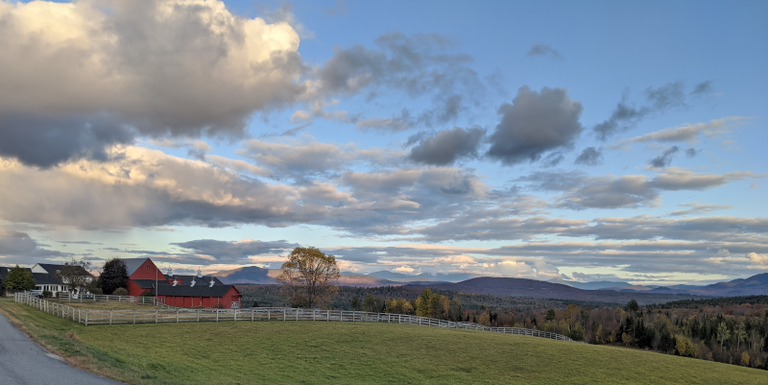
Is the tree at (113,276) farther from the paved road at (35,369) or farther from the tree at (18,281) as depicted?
the paved road at (35,369)

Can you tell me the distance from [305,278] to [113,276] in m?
44.2

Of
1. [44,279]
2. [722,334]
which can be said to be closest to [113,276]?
[44,279]

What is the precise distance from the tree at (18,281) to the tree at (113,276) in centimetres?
1673

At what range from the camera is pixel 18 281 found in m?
88.5

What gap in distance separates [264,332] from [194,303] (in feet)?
180

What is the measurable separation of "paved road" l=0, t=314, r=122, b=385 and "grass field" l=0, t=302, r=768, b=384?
2.20 ft

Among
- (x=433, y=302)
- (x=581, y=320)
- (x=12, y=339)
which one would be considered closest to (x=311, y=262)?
(x=12, y=339)

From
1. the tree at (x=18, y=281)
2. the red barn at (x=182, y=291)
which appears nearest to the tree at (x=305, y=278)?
the red barn at (x=182, y=291)

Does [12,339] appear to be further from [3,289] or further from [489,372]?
[3,289]

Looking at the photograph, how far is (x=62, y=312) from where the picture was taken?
38938 mm

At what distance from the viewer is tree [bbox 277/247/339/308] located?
67.4m

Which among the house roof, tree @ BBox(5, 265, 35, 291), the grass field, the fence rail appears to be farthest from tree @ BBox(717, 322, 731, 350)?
the house roof

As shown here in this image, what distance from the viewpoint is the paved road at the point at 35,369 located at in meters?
14.0

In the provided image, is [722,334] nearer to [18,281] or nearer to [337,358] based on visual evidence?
[337,358]
